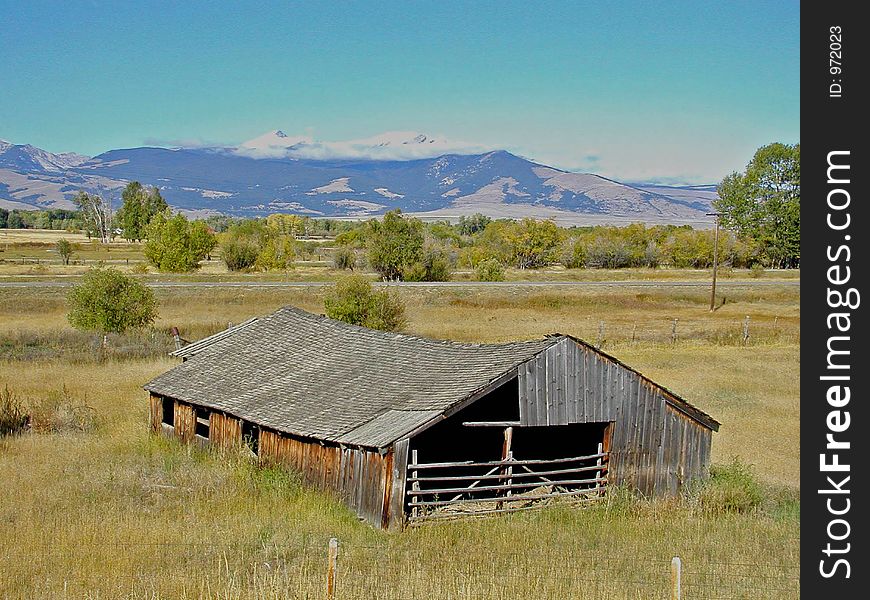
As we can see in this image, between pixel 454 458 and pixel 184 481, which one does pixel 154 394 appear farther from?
pixel 454 458

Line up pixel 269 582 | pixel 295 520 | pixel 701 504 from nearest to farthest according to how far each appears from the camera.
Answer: pixel 269 582
pixel 295 520
pixel 701 504

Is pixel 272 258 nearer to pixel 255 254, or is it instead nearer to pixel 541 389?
pixel 255 254

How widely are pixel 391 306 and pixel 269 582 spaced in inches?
1207

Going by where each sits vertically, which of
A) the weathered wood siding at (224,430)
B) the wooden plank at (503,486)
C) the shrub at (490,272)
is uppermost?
the shrub at (490,272)

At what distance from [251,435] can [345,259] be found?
241 feet

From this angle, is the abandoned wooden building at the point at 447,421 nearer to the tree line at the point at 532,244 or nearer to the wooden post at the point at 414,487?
the wooden post at the point at 414,487

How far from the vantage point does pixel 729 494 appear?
1916cm

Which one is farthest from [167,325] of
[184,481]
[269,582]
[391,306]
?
[269,582]

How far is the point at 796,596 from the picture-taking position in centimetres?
1302

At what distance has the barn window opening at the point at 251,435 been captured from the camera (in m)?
21.3

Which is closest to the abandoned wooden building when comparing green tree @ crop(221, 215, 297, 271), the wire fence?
the wire fence

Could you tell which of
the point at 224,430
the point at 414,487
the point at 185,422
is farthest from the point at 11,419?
the point at 414,487

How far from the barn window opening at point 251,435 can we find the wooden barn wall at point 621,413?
265 inches

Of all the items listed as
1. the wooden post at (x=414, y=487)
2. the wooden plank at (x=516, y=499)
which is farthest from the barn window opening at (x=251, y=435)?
the wooden post at (x=414, y=487)
